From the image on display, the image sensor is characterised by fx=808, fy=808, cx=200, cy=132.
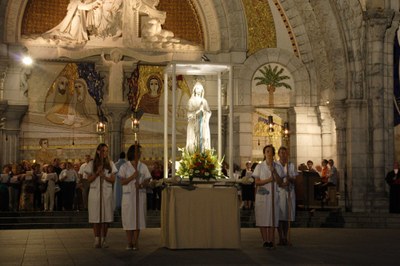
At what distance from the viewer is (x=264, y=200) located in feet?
48.0

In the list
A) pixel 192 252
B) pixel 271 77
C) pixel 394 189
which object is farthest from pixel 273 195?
pixel 271 77

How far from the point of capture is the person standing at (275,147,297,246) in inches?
595

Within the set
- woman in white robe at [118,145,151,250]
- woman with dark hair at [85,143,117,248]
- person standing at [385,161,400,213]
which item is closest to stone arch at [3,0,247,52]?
person standing at [385,161,400,213]

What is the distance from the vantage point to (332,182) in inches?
938

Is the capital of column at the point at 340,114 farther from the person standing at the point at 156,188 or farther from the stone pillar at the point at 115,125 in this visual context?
the stone pillar at the point at 115,125

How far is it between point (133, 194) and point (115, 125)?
12004mm

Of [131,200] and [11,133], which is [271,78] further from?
[131,200]

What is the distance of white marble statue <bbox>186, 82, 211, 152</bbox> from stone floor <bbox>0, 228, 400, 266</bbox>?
2069mm

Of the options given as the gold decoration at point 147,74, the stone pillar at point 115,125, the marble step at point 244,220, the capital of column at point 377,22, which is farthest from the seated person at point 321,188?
the stone pillar at point 115,125

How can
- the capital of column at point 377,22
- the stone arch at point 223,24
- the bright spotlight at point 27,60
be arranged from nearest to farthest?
the capital of column at point 377,22 → the bright spotlight at point 27,60 → the stone arch at point 223,24

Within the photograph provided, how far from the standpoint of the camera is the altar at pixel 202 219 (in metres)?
14.2

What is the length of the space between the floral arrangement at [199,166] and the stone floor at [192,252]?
4.76 feet

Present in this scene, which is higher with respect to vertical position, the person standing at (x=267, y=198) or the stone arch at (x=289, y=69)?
the stone arch at (x=289, y=69)

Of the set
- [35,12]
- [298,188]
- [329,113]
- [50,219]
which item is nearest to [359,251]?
[298,188]
